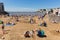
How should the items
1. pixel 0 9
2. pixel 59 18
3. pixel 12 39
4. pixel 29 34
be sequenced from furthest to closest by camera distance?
pixel 0 9 < pixel 59 18 < pixel 29 34 < pixel 12 39

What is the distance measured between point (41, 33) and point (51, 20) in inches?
584

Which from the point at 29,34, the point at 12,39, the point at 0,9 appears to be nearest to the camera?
the point at 12,39

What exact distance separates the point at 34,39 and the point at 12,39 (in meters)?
2.14

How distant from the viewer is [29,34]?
13.8m

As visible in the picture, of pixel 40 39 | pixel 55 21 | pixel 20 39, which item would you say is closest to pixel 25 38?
pixel 20 39

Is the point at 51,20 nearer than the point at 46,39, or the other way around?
the point at 46,39

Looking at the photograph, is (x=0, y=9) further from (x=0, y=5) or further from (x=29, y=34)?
(x=29, y=34)

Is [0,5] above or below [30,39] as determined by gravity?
above

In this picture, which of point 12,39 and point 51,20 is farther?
point 51,20

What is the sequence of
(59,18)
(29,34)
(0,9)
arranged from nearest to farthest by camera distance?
(29,34), (59,18), (0,9)

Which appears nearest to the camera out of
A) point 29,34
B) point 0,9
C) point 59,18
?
point 29,34

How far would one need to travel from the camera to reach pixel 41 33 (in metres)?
14.2

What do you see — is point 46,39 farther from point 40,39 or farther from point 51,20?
point 51,20

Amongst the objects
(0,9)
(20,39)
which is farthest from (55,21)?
(0,9)
